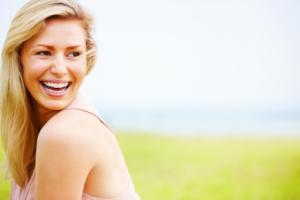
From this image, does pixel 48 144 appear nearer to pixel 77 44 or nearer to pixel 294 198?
pixel 77 44

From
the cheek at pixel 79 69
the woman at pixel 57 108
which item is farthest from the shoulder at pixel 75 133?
the cheek at pixel 79 69

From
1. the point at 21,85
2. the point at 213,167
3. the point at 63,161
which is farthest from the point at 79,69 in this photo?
the point at 213,167

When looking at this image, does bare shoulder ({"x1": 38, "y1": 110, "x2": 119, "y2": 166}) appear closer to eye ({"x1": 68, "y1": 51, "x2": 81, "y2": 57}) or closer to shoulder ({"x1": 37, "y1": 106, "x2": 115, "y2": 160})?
shoulder ({"x1": 37, "y1": 106, "x2": 115, "y2": 160})

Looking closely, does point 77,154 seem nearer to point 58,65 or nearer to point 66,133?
point 66,133

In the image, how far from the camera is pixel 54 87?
1.23m

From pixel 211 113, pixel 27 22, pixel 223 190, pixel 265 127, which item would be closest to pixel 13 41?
pixel 27 22

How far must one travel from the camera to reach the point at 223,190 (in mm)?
3719

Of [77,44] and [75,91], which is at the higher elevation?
[77,44]

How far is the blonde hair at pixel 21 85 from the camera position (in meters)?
1.18

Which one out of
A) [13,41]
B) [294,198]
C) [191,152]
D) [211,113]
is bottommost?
[294,198]

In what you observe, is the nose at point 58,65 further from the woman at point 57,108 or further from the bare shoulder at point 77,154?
the bare shoulder at point 77,154

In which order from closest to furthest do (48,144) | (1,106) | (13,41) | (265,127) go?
(48,144) < (13,41) < (1,106) < (265,127)

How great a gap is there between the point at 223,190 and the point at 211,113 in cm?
70

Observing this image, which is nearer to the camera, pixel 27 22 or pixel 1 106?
pixel 27 22
